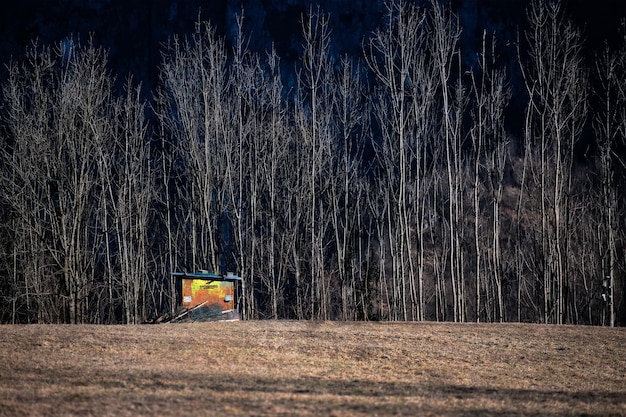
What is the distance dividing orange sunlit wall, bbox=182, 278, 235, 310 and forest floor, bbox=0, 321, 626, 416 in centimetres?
140

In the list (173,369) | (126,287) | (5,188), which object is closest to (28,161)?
(5,188)

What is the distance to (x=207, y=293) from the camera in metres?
14.1

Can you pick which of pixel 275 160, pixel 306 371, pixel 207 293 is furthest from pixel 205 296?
pixel 275 160

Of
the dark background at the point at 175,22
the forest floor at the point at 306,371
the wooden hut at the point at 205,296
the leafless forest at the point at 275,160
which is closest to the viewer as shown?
the forest floor at the point at 306,371

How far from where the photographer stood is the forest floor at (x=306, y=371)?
6319mm

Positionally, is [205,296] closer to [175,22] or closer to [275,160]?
[275,160]

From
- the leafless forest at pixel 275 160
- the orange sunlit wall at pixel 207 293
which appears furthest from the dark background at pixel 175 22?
the orange sunlit wall at pixel 207 293

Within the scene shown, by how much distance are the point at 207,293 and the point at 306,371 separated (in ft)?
20.6

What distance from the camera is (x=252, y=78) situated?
77.3ft

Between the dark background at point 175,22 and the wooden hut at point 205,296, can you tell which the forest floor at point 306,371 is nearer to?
the wooden hut at point 205,296

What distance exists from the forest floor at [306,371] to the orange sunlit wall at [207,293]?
140cm

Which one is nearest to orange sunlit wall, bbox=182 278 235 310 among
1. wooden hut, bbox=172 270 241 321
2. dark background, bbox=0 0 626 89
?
wooden hut, bbox=172 270 241 321

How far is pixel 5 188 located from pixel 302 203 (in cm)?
1207

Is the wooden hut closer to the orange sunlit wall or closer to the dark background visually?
the orange sunlit wall
